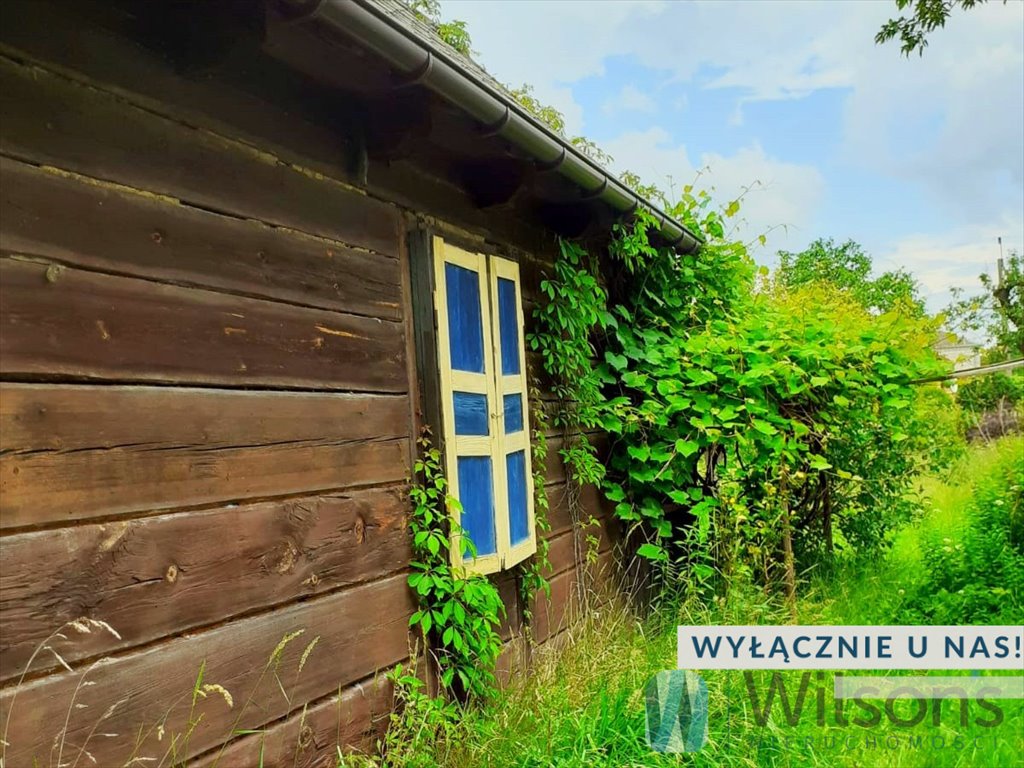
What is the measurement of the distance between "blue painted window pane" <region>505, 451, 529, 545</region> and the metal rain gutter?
1.39 metres

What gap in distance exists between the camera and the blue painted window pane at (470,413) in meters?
2.89

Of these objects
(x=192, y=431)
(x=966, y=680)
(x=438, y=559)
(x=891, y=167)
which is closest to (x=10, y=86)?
(x=192, y=431)

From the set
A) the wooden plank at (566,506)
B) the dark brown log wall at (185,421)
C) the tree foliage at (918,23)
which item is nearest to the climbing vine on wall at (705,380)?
the wooden plank at (566,506)

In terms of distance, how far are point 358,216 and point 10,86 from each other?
1181mm

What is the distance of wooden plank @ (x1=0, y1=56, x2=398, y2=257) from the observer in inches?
58.3

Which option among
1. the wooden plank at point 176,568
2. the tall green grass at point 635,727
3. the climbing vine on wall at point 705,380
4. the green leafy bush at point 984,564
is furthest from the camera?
the green leafy bush at point 984,564

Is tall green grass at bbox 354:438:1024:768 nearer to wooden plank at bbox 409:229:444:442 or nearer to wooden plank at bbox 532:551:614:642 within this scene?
wooden plank at bbox 532:551:614:642

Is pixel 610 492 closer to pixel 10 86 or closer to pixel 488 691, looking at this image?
pixel 488 691

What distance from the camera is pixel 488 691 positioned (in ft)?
9.38

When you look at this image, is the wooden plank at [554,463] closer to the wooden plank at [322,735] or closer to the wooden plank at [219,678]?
the wooden plank at [219,678]

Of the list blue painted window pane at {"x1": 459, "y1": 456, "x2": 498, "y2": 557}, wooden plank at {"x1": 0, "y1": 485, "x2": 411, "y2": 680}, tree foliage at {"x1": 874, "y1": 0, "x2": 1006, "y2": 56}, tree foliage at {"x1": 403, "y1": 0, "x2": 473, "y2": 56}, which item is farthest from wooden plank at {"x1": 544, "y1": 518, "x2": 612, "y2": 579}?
tree foliage at {"x1": 874, "y1": 0, "x2": 1006, "y2": 56}
